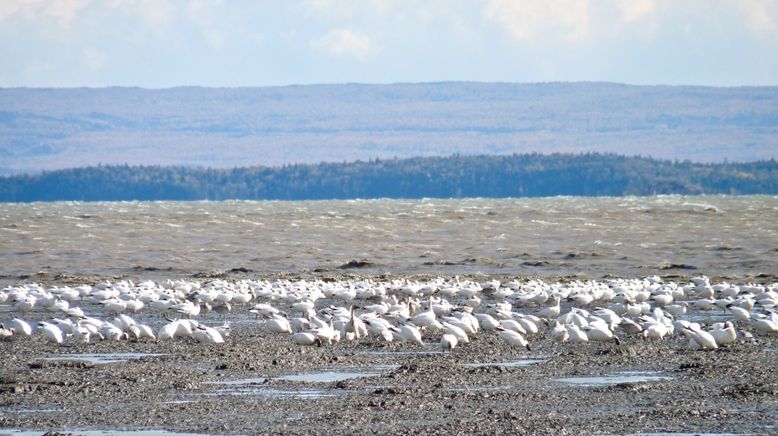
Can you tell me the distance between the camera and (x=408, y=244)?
40.6 metres

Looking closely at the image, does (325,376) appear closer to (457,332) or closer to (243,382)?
(243,382)

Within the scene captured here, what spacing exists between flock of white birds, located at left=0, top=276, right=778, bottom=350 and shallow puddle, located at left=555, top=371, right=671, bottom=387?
7.77 feet

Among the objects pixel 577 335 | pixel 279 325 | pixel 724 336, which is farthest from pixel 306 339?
pixel 724 336

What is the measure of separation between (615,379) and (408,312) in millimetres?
6447

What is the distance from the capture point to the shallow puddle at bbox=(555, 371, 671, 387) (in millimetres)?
13336

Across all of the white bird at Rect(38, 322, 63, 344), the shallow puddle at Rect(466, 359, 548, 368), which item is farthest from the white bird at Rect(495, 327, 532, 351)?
the white bird at Rect(38, 322, 63, 344)

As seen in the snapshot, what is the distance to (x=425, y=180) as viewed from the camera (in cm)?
15750

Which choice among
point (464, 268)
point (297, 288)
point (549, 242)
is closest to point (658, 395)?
point (297, 288)

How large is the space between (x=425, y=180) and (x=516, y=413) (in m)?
146

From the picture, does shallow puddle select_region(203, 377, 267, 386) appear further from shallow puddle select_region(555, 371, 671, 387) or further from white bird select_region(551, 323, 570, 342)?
white bird select_region(551, 323, 570, 342)

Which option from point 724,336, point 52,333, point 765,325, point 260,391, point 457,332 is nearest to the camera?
point 260,391

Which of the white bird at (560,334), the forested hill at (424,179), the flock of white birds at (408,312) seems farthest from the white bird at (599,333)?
the forested hill at (424,179)

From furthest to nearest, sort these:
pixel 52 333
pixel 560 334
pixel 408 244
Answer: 1. pixel 408 244
2. pixel 560 334
3. pixel 52 333

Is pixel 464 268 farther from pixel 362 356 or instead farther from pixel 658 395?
pixel 658 395
